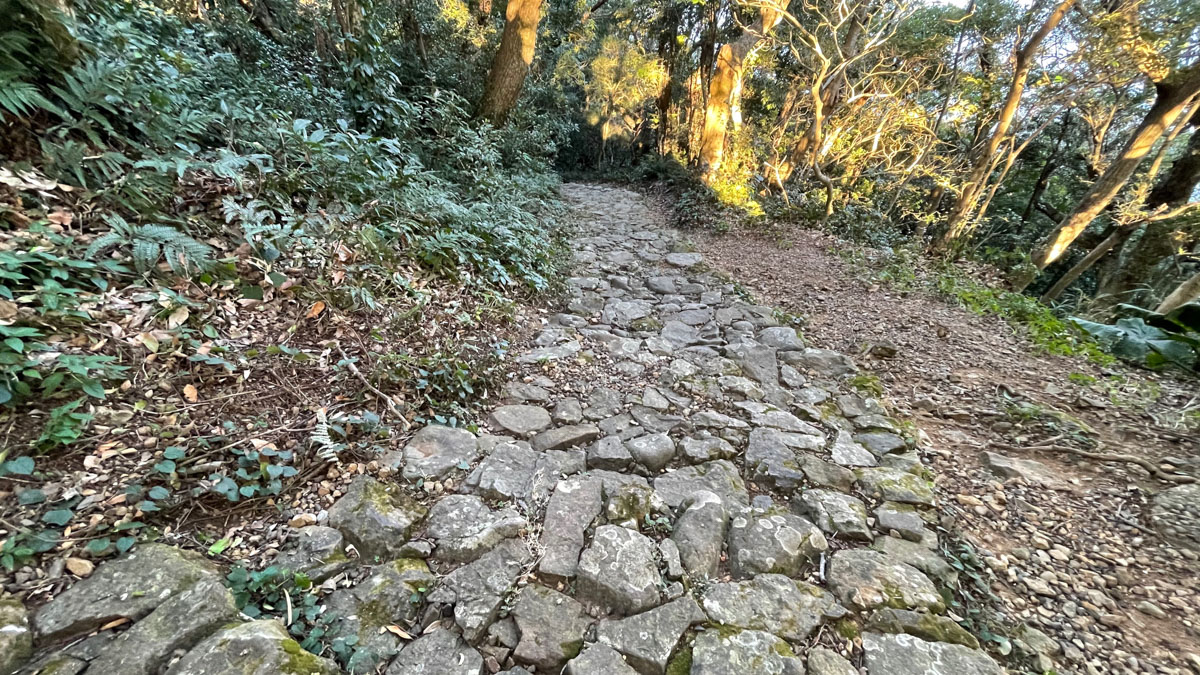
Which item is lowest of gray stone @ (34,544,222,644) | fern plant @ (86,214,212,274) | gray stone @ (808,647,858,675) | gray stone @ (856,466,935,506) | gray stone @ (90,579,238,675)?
gray stone @ (808,647,858,675)

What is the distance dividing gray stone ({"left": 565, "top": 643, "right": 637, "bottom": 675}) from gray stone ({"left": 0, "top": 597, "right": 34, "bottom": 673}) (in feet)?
4.97

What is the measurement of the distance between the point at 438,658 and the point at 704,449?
1699 millimetres

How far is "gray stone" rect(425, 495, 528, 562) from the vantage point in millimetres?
1869

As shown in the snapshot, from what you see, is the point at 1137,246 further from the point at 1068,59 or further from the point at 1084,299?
the point at 1068,59

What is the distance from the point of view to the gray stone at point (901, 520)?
2213mm

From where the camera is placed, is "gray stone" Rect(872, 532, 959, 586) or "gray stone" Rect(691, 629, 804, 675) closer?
"gray stone" Rect(691, 629, 804, 675)

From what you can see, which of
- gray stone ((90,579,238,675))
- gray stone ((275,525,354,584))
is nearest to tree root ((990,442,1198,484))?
gray stone ((275,525,354,584))

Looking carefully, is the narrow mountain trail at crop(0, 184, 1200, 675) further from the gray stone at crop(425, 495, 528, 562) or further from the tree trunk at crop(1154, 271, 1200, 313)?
the tree trunk at crop(1154, 271, 1200, 313)

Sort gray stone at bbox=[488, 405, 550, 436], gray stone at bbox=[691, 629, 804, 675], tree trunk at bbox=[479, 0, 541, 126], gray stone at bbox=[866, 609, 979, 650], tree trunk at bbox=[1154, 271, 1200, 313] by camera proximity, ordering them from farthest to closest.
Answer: tree trunk at bbox=[479, 0, 541, 126]
tree trunk at bbox=[1154, 271, 1200, 313]
gray stone at bbox=[488, 405, 550, 436]
gray stone at bbox=[866, 609, 979, 650]
gray stone at bbox=[691, 629, 804, 675]

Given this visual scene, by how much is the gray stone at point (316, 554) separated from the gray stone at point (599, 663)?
93 cm

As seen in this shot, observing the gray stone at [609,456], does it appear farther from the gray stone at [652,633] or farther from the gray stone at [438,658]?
the gray stone at [438,658]

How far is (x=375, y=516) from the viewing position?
188 cm

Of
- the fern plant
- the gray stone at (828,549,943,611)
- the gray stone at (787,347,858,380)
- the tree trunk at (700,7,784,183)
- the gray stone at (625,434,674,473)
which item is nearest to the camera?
the gray stone at (828,549,943,611)

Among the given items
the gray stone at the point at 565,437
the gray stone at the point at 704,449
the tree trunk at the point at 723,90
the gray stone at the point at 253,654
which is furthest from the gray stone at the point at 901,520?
the tree trunk at the point at 723,90
